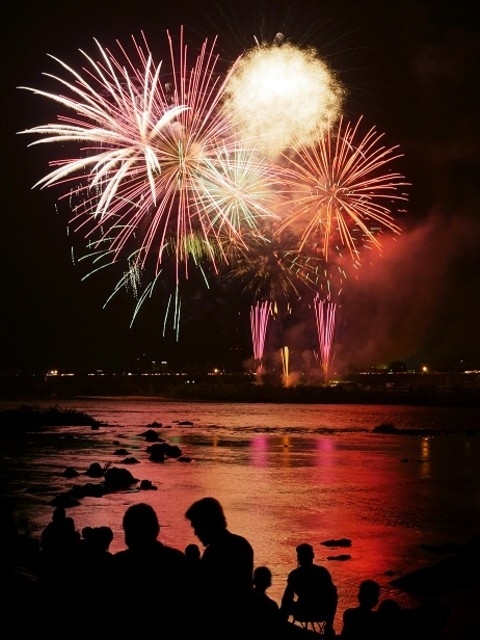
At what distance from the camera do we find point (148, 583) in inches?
204

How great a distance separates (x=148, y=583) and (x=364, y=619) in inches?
100

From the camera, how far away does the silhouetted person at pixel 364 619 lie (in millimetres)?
6969

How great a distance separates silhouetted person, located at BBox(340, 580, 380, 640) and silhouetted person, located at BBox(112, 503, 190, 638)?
7.18 feet

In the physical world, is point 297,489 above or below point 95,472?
below

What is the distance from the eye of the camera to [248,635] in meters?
5.60

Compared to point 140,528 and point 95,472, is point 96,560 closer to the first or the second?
point 140,528

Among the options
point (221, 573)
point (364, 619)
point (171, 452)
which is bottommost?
point (171, 452)

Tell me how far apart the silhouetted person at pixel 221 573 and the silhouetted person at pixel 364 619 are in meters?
1.36

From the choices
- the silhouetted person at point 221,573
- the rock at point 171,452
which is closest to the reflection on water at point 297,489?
the rock at point 171,452

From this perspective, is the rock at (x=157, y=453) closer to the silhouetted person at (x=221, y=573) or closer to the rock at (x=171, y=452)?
the rock at (x=171, y=452)

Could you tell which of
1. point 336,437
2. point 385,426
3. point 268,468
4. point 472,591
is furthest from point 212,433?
point 472,591

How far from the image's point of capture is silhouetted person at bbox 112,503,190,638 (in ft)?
16.9

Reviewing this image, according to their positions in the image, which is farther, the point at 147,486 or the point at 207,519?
the point at 147,486

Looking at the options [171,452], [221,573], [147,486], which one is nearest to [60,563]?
[221,573]
